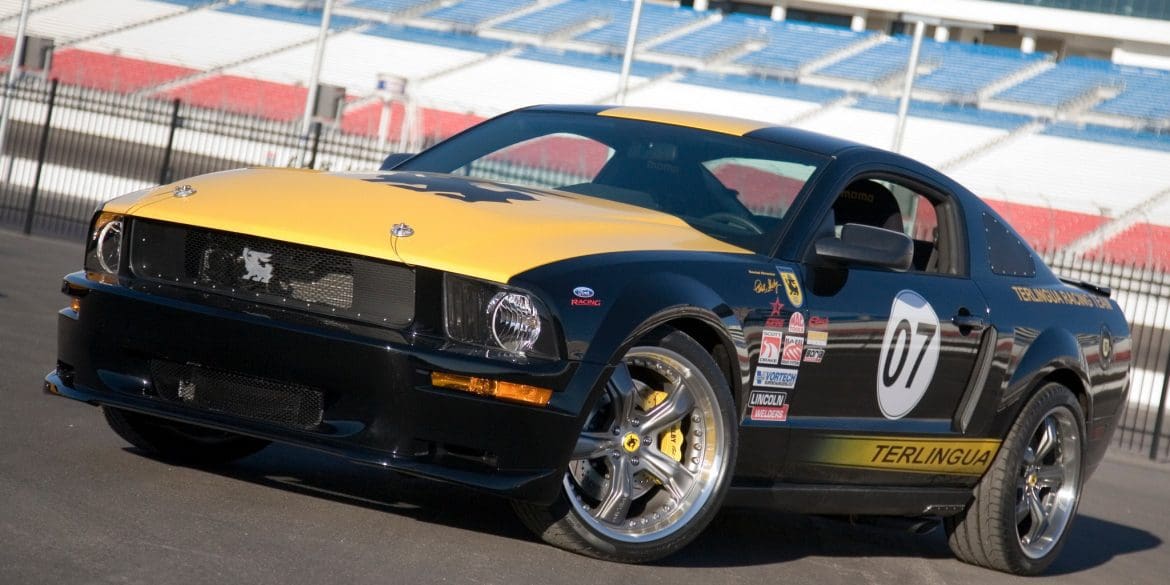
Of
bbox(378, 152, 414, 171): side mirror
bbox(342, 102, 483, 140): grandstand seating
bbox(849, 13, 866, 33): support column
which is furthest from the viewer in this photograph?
bbox(849, 13, 866, 33): support column

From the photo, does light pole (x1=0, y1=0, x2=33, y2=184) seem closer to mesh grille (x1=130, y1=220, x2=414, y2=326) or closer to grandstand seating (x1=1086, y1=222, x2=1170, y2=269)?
mesh grille (x1=130, y1=220, x2=414, y2=326)

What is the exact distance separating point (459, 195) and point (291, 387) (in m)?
0.90

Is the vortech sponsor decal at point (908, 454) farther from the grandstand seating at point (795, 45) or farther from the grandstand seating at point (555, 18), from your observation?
the grandstand seating at point (555, 18)

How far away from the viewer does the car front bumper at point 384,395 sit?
13.8ft

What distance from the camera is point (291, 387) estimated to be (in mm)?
4340

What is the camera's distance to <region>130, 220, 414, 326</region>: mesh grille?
4297mm

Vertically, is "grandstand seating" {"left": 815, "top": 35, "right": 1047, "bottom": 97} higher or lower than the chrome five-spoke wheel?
higher

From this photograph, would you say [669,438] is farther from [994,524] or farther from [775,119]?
[775,119]

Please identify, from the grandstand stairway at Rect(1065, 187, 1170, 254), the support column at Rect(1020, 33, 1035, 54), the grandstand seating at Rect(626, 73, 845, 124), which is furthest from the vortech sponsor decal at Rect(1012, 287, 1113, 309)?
the support column at Rect(1020, 33, 1035, 54)

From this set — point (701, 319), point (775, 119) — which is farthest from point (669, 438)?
point (775, 119)

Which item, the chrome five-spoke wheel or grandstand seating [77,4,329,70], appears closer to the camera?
the chrome five-spoke wheel

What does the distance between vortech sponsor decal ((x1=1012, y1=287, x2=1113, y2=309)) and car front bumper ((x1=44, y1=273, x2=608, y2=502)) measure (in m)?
2.54

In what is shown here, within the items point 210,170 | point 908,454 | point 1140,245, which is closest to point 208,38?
point 210,170

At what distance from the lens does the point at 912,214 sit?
6223 mm
